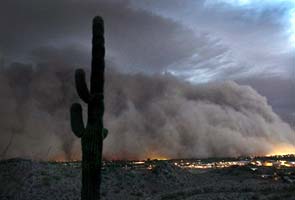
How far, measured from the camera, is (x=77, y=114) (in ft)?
55.2

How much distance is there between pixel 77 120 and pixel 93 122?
2.63ft

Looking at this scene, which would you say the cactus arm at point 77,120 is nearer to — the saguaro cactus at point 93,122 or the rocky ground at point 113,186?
the saguaro cactus at point 93,122

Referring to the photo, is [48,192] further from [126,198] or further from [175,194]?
[175,194]

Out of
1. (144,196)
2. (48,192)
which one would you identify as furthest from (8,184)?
(144,196)

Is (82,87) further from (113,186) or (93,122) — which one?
(113,186)

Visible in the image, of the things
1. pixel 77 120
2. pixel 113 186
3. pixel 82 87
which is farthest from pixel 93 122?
pixel 113 186

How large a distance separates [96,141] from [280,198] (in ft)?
63.4

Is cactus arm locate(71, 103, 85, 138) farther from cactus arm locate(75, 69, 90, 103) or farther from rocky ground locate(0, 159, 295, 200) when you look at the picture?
rocky ground locate(0, 159, 295, 200)

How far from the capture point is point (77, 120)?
1661 centimetres

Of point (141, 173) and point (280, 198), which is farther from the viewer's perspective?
point (141, 173)

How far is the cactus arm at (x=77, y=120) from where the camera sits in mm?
16312

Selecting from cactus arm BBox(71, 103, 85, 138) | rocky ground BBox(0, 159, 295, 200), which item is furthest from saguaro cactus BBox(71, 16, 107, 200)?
rocky ground BBox(0, 159, 295, 200)

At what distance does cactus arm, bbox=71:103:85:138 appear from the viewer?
16.3 m

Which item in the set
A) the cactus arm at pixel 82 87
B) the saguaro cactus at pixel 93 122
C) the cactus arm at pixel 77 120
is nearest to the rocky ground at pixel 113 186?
the cactus arm at pixel 77 120
